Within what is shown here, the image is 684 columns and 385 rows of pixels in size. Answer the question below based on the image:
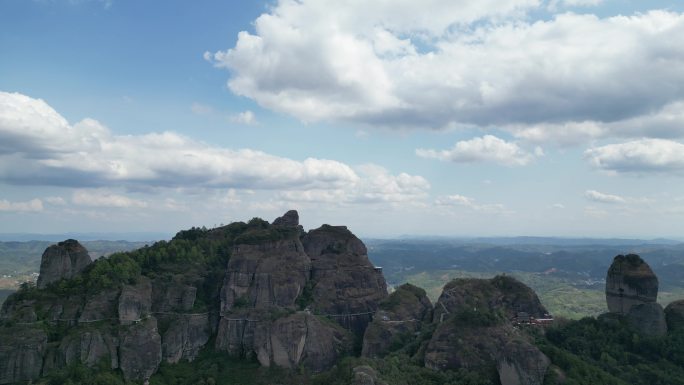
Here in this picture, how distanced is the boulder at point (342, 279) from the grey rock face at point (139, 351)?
72.2ft

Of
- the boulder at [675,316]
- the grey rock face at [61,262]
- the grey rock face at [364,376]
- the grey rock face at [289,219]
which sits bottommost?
the grey rock face at [364,376]

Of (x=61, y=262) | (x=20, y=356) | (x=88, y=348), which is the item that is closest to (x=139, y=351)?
(x=88, y=348)

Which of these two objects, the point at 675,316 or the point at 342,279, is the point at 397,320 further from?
the point at 675,316

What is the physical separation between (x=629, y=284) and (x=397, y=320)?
1100 inches

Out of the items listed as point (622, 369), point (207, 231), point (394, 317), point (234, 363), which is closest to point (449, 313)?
point (394, 317)

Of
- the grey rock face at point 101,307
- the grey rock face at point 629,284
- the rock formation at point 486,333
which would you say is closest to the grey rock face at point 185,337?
the grey rock face at point 101,307

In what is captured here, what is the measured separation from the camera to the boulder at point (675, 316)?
5317cm

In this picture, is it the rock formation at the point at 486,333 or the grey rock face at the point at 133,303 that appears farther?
the grey rock face at the point at 133,303

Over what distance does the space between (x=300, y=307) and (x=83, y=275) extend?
97.0 ft

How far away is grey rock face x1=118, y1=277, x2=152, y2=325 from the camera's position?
59.6 metres

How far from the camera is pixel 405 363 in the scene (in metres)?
48.8

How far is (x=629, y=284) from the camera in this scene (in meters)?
54.8

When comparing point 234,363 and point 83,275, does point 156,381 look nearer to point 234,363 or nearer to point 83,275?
point 234,363

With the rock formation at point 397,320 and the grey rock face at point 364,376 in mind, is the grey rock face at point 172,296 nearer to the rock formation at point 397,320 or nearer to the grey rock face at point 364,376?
the rock formation at point 397,320
